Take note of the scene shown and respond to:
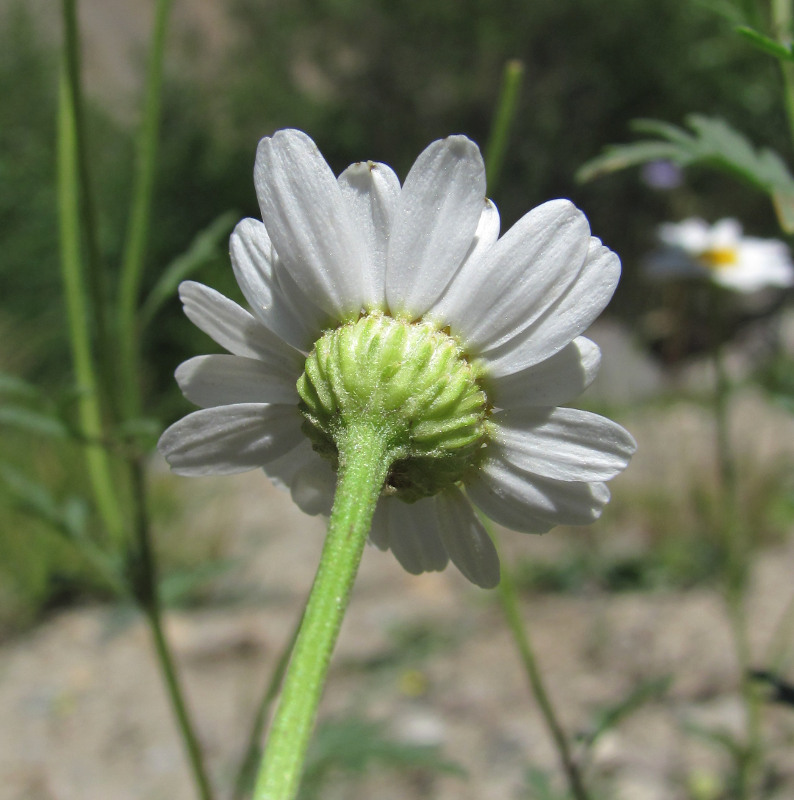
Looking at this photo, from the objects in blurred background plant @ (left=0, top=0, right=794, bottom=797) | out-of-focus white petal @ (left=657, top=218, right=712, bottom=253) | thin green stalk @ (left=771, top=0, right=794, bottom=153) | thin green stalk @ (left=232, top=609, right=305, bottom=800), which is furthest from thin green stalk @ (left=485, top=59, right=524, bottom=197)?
blurred background plant @ (left=0, top=0, right=794, bottom=797)

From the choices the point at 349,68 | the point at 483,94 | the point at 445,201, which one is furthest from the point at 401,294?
the point at 349,68

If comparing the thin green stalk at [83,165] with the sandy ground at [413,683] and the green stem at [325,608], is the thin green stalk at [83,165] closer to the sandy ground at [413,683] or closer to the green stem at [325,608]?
the green stem at [325,608]

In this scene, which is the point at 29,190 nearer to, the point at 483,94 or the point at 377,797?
the point at 483,94

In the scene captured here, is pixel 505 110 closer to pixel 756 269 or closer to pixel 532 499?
pixel 532 499

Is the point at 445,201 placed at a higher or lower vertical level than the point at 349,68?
higher

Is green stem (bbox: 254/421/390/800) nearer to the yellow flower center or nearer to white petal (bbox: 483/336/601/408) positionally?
Answer: white petal (bbox: 483/336/601/408)

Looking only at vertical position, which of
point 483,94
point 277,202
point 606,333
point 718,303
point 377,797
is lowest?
point 606,333

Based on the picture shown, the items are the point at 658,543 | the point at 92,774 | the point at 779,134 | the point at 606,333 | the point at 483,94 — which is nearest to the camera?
the point at 92,774
